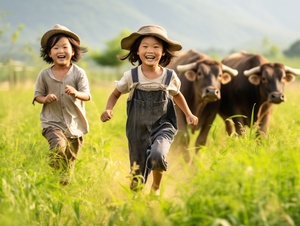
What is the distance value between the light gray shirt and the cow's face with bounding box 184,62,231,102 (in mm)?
2899

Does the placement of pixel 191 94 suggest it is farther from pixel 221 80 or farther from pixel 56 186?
pixel 56 186

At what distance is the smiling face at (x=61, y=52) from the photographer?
566 cm

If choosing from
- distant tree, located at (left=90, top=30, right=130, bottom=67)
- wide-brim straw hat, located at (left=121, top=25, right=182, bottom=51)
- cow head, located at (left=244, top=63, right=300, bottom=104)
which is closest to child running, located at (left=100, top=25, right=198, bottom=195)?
wide-brim straw hat, located at (left=121, top=25, right=182, bottom=51)

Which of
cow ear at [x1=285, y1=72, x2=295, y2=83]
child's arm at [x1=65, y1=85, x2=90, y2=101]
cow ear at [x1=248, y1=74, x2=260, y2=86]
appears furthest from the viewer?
cow ear at [x1=285, y1=72, x2=295, y2=83]

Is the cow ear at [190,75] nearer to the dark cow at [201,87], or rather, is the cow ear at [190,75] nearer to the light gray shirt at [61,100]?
the dark cow at [201,87]

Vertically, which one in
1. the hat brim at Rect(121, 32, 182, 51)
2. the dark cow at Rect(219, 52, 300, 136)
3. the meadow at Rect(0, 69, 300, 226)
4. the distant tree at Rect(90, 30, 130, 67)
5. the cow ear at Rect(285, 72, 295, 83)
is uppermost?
the distant tree at Rect(90, 30, 130, 67)

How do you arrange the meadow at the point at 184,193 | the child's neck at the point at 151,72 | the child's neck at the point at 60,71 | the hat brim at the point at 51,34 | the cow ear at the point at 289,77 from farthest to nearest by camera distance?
the cow ear at the point at 289,77
the child's neck at the point at 60,71
the hat brim at the point at 51,34
the child's neck at the point at 151,72
the meadow at the point at 184,193

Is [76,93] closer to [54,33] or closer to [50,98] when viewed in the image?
[50,98]

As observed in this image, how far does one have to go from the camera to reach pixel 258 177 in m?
3.37

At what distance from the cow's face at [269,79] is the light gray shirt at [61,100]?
3.77 metres

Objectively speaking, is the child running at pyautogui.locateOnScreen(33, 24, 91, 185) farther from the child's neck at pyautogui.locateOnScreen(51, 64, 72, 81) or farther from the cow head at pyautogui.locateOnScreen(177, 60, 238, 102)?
the cow head at pyautogui.locateOnScreen(177, 60, 238, 102)

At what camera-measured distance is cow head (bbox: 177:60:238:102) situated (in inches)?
337

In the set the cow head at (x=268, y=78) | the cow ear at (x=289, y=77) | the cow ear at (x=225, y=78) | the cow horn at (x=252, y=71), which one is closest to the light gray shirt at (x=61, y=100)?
the cow ear at (x=225, y=78)

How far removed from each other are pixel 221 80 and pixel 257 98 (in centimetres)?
71
